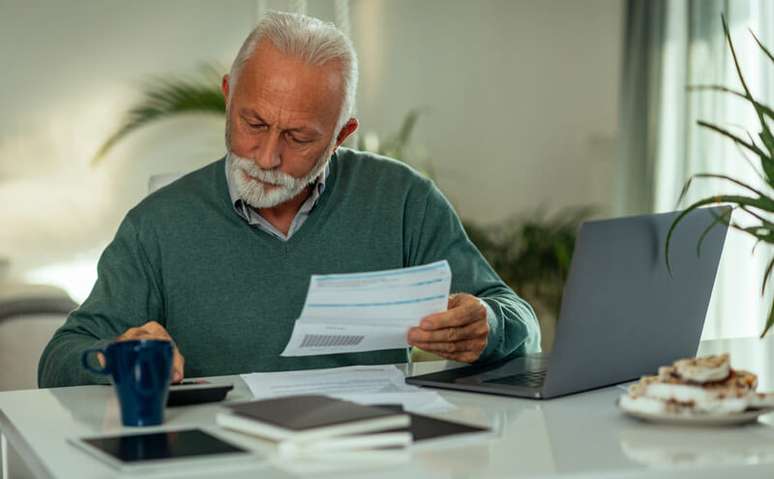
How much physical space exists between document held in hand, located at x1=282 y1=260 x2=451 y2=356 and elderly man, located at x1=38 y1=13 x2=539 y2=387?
1.20 feet

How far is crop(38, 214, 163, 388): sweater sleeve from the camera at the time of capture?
1764 millimetres

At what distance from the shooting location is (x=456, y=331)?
172 cm

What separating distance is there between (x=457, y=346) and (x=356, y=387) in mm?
218

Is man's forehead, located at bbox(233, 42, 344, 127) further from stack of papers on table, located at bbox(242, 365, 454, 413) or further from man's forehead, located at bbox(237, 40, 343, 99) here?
stack of papers on table, located at bbox(242, 365, 454, 413)

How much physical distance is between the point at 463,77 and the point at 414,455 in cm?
408

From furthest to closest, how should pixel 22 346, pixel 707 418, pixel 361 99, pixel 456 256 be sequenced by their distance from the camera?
pixel 361 99
pixel 22 346
pixel 456 256
pixel 707 418

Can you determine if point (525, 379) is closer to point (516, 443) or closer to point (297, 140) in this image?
point (516, 443)

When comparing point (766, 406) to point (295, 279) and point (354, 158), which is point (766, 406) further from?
point (354, 158)

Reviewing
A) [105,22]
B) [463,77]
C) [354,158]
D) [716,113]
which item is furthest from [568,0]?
[354,158]

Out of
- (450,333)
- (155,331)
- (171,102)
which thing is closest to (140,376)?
(155,331)

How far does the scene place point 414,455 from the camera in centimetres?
116

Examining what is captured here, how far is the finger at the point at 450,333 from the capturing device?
1.65 metres

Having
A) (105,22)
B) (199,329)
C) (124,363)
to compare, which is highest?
(105,22)

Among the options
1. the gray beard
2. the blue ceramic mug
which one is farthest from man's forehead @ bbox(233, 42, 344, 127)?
the blue ceramic mug
